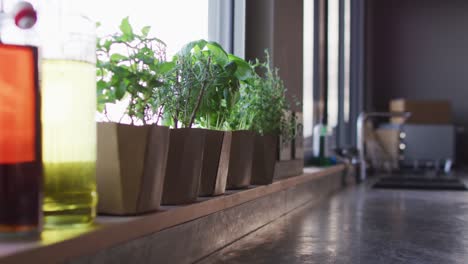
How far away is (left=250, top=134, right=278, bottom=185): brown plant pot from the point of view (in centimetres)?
142

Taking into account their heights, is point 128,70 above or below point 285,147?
above

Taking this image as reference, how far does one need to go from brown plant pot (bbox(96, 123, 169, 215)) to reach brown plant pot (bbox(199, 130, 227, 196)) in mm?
255

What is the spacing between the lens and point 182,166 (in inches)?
37.3

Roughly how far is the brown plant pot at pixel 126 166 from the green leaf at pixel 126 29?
0.41 ft

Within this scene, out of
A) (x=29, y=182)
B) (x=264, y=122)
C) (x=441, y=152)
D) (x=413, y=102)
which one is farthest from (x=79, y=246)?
(x=413, y=102)

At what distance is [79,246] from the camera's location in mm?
626

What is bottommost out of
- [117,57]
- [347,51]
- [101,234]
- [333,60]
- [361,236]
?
[361,236]

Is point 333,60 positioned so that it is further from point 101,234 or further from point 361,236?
point 101,234

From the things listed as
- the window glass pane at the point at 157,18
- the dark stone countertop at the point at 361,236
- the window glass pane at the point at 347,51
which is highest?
the window glass pane at the point at 347,51

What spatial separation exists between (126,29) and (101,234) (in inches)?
11.3

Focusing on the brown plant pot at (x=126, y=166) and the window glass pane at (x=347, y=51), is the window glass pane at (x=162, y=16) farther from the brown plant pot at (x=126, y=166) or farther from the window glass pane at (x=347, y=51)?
the window glass pane at (x=347, y=51)

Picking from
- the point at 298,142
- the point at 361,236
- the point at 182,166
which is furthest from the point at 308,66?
the point at 182,166

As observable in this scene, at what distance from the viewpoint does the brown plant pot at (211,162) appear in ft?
3.60

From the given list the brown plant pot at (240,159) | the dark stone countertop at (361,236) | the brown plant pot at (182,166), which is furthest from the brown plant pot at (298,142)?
the brown plant pot at (182,166)
